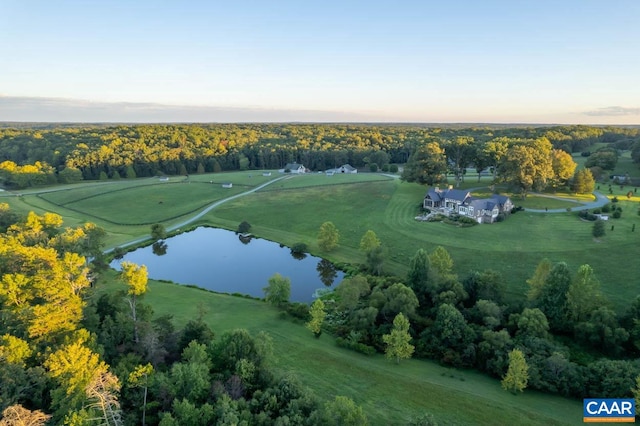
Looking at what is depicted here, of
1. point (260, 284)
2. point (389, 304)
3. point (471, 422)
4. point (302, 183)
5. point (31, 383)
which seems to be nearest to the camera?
point (31, 383)

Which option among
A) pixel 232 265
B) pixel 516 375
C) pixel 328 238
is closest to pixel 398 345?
pixel 516 375

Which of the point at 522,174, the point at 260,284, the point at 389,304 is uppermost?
the point at 522,174

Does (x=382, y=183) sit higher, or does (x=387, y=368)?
(x=382, y=183)

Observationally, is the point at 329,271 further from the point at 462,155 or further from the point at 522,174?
the point at 462,155

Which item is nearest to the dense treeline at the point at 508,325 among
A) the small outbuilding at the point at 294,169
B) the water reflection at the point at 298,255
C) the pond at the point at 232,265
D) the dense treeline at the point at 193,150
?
the pond at the point at 232,265

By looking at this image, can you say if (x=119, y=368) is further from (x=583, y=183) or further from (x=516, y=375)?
(x=583, y=183)

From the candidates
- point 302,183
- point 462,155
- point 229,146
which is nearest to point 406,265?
point 462,155

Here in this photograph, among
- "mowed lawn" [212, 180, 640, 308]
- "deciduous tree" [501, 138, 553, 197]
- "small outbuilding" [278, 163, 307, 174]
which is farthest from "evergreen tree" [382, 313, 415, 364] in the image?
"small outbuilding" [278, 163, 307, 174]

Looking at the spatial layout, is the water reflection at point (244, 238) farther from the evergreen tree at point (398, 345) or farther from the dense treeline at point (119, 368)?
the evergreen tree at point (398, 345)
